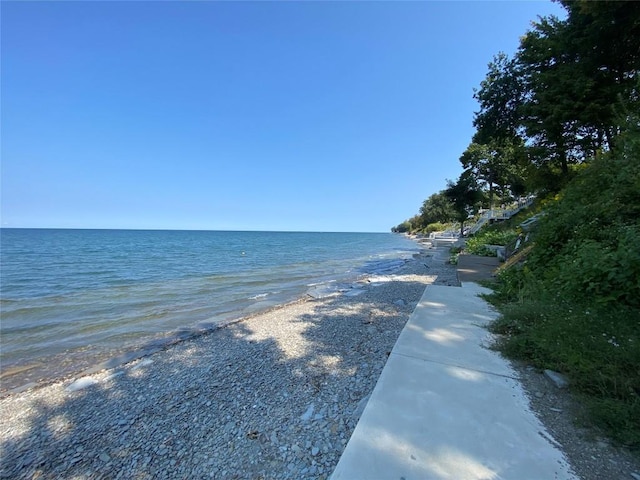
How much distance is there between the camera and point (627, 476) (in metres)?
1.66

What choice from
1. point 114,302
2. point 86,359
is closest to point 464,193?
point 114,302

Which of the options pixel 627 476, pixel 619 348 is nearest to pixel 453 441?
pixel 627 476

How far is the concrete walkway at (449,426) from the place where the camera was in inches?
67.6

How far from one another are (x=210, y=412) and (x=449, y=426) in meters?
2.59

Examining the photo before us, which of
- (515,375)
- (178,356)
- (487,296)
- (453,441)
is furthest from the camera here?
(487,296)

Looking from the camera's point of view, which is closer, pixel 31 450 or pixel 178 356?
pixel 31 450

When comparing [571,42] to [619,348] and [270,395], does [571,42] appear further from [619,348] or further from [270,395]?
[270,395]

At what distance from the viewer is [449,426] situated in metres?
2.07

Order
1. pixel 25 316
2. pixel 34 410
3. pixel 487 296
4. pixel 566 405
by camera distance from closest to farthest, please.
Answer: pixel 566 405
pixel 34 410
pixel 487 296
pixel 25 316

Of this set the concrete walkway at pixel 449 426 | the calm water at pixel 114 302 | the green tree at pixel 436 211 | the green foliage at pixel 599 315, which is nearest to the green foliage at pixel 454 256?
the calm water at pixel 114 302

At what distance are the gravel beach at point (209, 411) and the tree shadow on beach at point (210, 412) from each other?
0.04ft

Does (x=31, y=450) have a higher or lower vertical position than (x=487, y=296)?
lower

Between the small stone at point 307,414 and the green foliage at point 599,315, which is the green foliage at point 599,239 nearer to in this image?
the green foliage at point 599,315

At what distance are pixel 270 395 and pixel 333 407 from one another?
87 centimetres
